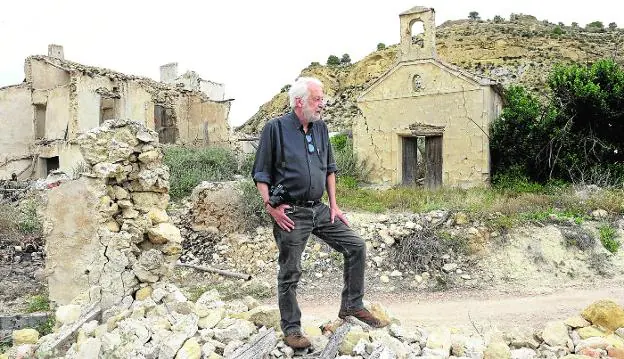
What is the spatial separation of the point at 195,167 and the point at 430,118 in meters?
7.29

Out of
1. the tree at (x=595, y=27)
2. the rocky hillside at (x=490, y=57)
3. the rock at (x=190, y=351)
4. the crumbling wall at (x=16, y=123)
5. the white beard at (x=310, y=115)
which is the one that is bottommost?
the rock at (x=190, y=351)

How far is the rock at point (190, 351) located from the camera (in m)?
4.13

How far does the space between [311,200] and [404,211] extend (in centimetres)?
817

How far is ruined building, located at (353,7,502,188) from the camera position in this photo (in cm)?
1584

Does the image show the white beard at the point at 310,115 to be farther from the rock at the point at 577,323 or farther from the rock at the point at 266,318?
the rock at the point at 577,323

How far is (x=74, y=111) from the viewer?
19203mm

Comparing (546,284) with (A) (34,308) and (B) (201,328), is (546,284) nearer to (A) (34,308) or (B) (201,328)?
(B) (201,328)

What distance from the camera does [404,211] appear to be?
1212 centimetres

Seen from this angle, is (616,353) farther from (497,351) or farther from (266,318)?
(266,318)

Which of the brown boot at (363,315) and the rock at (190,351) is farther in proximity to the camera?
the brown boot at (363,315)

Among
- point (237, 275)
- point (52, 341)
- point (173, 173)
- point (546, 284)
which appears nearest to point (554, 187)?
point (546, 284)

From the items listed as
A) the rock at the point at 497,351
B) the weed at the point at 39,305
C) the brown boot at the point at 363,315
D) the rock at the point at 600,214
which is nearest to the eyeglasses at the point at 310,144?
the brown boot at the point at 363,315

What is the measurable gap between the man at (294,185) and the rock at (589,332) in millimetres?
2339

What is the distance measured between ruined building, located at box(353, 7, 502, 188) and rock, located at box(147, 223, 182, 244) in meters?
Answer: 11.6
